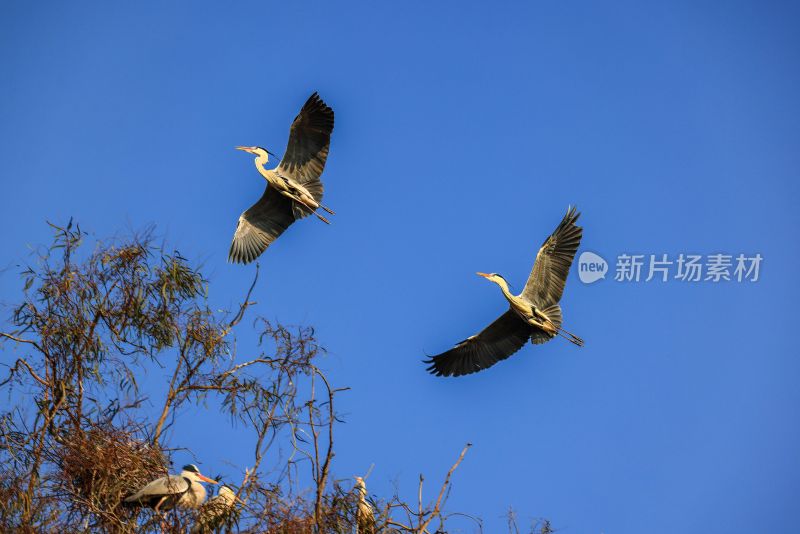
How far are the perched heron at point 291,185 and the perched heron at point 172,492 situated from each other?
3.32 m

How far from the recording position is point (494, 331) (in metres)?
10.3

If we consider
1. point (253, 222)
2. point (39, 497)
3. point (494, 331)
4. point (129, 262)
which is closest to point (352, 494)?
point (39, 497)

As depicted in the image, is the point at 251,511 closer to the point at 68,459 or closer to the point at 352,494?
the point at 352,494

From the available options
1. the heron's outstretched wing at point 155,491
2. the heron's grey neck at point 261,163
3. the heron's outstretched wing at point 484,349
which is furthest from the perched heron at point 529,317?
the heron's outstretched wing at point 155,491

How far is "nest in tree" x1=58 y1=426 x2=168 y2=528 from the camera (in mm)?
6742

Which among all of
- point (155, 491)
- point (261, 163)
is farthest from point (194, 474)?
point (261, 163)

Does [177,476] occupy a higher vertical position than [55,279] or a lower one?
lower

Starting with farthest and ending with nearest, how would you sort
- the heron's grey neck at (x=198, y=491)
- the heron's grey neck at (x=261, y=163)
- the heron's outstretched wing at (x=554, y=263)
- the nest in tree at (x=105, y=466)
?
the heron's grey neck at (x=261, y=163)
the heron's outstretched wing at (x=554, y=263)
the heron's grey neck at (x=198, y=491)
the nest in tree at (x=105, y=466)

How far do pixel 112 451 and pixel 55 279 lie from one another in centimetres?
138

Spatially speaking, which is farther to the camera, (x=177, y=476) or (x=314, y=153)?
(x=314, y=153)

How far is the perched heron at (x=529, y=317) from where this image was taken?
9664 millimetres

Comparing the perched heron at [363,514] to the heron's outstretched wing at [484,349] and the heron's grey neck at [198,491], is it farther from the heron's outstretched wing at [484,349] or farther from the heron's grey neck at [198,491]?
the heron's outstretched wing at [484,349]

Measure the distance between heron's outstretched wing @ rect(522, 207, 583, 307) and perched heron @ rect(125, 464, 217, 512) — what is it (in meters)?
3.40

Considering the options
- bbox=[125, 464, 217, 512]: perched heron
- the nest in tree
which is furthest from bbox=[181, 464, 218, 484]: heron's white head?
the nest in tree
